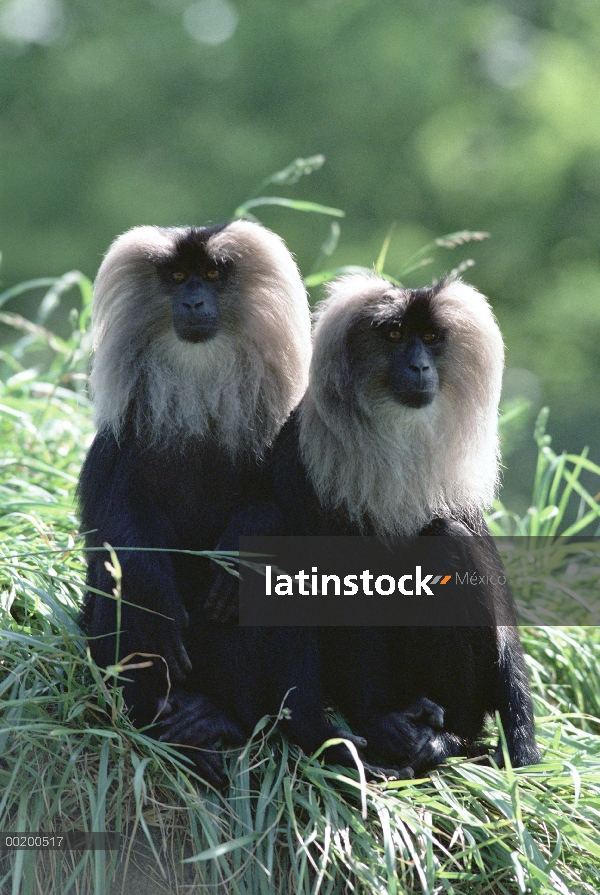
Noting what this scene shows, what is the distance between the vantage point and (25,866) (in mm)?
2367

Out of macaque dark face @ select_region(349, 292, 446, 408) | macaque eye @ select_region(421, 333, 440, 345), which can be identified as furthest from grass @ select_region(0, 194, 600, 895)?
macaque eye @ select_region(421, 333, 440, 345)

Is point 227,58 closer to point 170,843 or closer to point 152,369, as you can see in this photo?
point 152,369

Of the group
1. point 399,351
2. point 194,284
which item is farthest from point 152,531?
point 399,351

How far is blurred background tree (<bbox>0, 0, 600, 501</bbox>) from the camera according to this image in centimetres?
984

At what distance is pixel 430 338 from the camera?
284 cm

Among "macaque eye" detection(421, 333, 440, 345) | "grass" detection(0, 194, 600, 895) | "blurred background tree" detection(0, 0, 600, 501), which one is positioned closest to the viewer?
"grass" detection(0, 194, 600, 895)

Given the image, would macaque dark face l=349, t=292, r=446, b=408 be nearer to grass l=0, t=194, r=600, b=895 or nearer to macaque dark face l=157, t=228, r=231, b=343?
macaque dark face l=157, t=228, r=231, b=343

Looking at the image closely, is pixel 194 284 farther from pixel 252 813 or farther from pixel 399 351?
pixel 252 813

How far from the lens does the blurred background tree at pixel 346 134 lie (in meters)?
9.84

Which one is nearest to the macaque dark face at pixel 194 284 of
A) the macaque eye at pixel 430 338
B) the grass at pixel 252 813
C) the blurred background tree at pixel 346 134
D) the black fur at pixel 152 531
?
the black fur at pixel 152 531

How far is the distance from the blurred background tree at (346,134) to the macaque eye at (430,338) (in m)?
7.01

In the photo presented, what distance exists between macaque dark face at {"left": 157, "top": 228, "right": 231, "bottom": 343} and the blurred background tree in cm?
693

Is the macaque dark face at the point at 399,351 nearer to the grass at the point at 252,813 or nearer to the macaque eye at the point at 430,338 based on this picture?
the macaque eye at the point at 430,338

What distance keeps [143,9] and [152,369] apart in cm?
851
